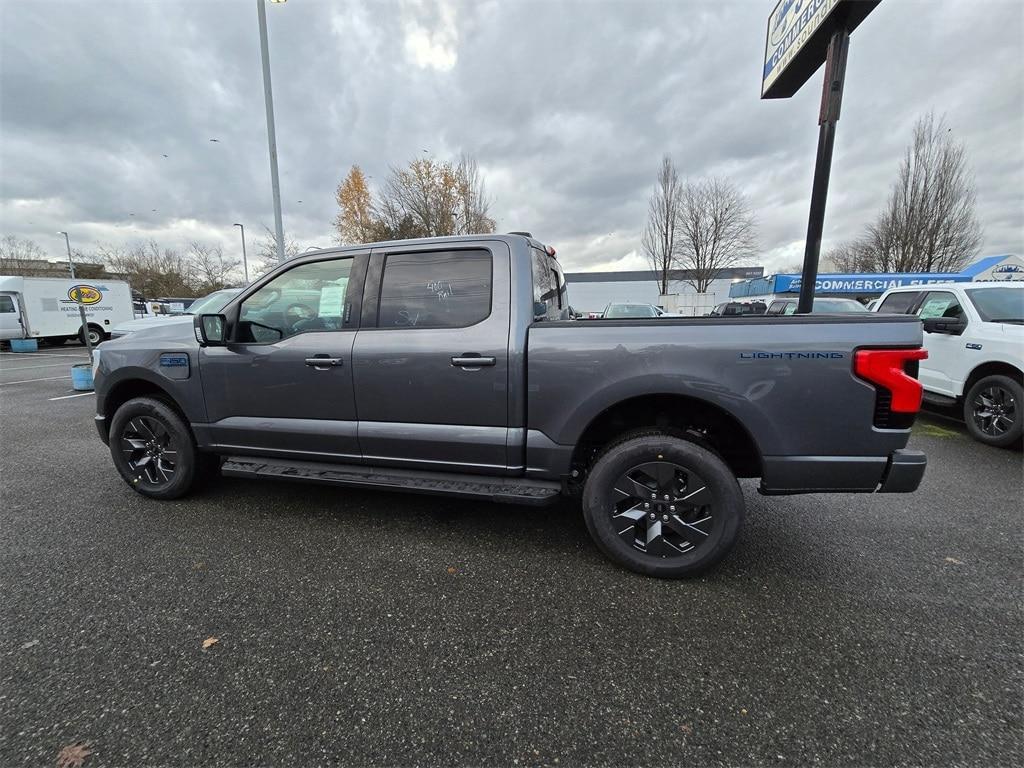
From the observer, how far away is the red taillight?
7.22ft

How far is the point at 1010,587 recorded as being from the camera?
248cm

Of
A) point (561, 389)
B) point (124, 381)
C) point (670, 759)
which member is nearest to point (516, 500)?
point (561, 389)

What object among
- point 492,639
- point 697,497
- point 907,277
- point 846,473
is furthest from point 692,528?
point 907,277

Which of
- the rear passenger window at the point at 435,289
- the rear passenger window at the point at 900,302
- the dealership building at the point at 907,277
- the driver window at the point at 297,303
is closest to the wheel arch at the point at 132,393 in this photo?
the driver window at the point at 297,303

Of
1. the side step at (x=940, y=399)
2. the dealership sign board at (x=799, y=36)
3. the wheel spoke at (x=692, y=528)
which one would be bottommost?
the wheel spoke at (x=692, y=528)

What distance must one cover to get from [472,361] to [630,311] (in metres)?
14.7

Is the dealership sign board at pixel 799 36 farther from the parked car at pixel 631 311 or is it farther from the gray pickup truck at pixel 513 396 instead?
the parked car at pixel 631 311

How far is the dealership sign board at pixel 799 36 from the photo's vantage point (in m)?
3.96

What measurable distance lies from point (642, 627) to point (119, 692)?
7.28 feet

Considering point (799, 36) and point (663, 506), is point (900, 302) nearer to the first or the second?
point (799, 36)

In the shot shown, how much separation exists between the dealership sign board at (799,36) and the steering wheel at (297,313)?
16.5ft

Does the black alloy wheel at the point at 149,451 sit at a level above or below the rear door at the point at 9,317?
below

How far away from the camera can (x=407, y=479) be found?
2.96 metres

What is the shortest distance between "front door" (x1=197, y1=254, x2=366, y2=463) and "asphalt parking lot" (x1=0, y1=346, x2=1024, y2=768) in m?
0.62
